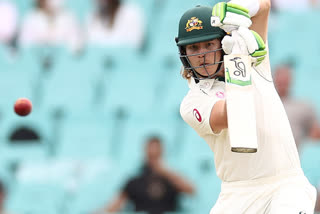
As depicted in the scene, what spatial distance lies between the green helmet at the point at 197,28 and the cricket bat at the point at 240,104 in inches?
12.4

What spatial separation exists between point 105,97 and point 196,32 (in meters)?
5.64

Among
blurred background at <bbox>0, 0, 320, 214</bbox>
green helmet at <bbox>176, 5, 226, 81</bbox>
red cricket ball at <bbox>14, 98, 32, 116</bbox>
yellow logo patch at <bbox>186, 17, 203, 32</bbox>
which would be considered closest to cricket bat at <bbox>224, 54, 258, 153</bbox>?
green helmet at <bbox>176, 5, 226, 81</bbox>

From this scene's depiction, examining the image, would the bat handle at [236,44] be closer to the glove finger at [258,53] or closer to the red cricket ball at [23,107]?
the glove finger at [258,53]

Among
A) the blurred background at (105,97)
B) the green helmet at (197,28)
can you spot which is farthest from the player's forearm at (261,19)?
the blurred background at (105,97)

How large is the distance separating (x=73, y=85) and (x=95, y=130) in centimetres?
83

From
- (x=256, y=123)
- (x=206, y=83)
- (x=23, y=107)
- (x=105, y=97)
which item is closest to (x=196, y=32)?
(x=206, y=83)

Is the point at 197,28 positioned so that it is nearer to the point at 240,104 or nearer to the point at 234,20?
the point at 234,20

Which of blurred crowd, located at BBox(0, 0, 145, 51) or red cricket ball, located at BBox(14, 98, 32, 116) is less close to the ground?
blurred crowd, located at BBox(0, 0, 145, 51)

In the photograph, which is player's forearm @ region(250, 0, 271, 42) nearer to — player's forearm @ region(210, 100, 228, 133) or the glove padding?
the glove padding

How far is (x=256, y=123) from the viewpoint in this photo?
3727 millimetres

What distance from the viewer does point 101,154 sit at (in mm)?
8828

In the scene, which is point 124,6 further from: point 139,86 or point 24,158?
point 24,158

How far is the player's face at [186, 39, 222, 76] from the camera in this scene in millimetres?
3734

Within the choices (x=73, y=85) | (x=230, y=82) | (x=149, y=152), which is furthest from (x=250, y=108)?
(x=73, y=85)
